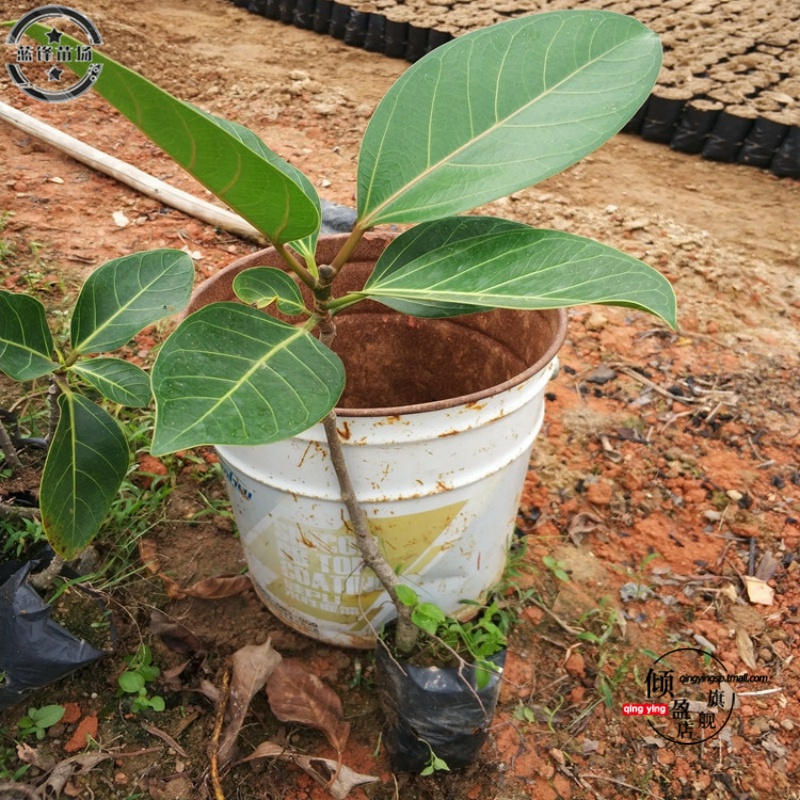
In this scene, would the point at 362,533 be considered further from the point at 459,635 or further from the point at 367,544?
the point at 459,635

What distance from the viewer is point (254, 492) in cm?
122

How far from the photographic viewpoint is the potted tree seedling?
2.36 ft

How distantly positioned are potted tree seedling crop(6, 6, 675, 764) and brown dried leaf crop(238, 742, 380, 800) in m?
0.24

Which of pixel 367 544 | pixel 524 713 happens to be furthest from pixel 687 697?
pixel 367 544

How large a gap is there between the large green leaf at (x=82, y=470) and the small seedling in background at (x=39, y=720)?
479 millimetres

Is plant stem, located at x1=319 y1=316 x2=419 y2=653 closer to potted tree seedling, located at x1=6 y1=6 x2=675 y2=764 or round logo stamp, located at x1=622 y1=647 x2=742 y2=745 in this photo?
potted tree seedling, located at x1=6 y1=6 x2=675 y2=764

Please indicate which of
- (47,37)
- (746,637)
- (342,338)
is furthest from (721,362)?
(47,37)

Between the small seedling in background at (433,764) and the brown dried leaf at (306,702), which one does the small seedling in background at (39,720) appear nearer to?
the brown dried leaf at (306,702)

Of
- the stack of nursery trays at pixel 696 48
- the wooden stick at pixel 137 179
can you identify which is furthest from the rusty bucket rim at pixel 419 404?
the stack of nursery trays at pixel 696 48

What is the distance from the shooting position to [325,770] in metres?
1.33

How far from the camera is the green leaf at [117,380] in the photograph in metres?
1.11

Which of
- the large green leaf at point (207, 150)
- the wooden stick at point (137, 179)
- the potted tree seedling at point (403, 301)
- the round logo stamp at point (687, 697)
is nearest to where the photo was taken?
the large green leaf at point (207, 150)

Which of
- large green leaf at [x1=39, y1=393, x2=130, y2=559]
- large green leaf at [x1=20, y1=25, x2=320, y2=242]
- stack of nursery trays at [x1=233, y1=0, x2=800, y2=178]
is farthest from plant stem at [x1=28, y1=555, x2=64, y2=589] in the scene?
stack of nursery trays at [x1=233, y1=0, x2=800, y2=178]

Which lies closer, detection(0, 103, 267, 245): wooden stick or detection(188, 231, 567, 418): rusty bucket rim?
detection(188, 231, 567, 418): rusty bucket rim
